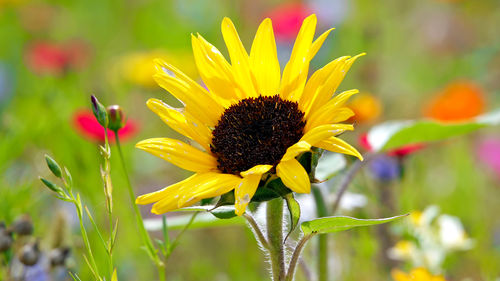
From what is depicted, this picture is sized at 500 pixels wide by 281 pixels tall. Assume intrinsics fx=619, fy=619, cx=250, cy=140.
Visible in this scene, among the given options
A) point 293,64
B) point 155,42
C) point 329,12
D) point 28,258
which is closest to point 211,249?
point 28,258

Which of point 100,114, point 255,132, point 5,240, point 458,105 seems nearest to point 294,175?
point 255,132

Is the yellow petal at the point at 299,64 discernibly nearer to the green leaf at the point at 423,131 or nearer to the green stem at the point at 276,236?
the green stem at the point at 276,236

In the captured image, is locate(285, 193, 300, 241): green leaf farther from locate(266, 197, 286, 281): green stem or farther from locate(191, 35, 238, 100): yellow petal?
locate(191, 35, 238, 100): yellow petal

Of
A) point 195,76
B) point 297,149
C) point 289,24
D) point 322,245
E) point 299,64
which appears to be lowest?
point 322,245

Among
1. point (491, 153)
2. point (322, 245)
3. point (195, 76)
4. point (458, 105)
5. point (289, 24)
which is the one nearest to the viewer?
point (322, 245)

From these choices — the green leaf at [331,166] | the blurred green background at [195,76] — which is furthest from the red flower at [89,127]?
the green leaf at [331,166]

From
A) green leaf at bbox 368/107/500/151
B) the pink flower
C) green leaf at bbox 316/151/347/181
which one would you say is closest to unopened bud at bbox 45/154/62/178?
green leaf at bbox 316/151/347/181

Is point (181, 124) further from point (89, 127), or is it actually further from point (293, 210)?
point (89, 127)
